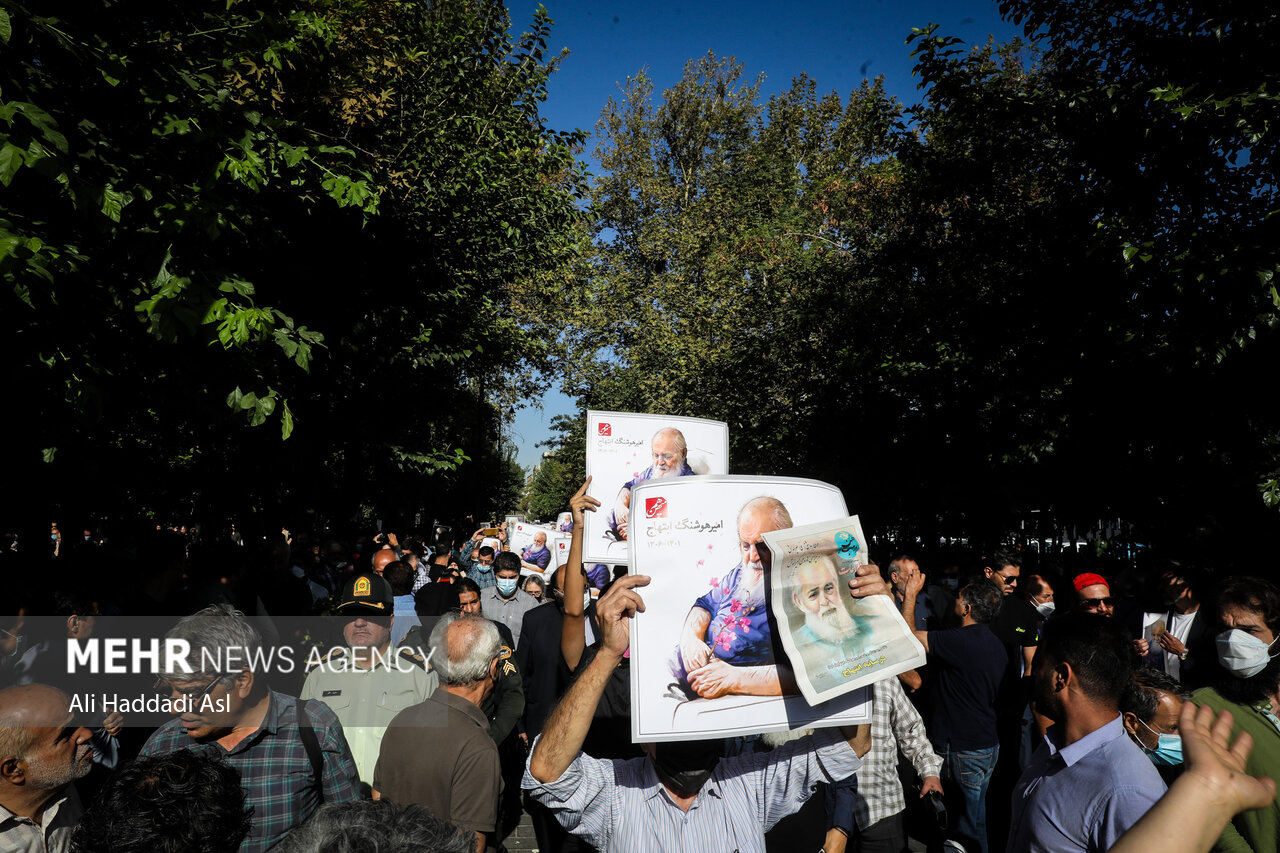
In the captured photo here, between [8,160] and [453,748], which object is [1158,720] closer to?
[453,748]

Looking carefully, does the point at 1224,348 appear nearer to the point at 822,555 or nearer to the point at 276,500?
the point at 822,555

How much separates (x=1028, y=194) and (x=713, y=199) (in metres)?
19.9

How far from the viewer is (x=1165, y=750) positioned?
3.64m

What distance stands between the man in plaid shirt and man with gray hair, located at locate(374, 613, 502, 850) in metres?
1.72

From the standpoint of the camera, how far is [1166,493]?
1126 cm

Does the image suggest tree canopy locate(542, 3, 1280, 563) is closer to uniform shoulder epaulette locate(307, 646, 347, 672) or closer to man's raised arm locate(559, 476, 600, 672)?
man's raised arm locate(559, 476, 600, 672)

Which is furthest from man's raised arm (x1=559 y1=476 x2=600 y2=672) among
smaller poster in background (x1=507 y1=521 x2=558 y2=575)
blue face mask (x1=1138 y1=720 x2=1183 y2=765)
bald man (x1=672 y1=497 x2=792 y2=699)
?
smaller poster in background (x1=507 y1=521 x2=558 y2=575)

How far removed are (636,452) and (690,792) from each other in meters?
2.13

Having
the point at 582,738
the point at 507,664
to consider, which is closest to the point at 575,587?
the point at 582,738

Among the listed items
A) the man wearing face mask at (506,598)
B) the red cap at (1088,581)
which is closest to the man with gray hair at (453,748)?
the man wearing face mask at (506,598)

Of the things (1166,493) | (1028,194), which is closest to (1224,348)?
(1166,493)

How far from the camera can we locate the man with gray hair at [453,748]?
12.2 ft

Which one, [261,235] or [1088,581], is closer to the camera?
[1088,581]

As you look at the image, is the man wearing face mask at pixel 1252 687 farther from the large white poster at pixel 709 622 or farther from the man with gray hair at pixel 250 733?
the man with gray hair at pixel 250 733
